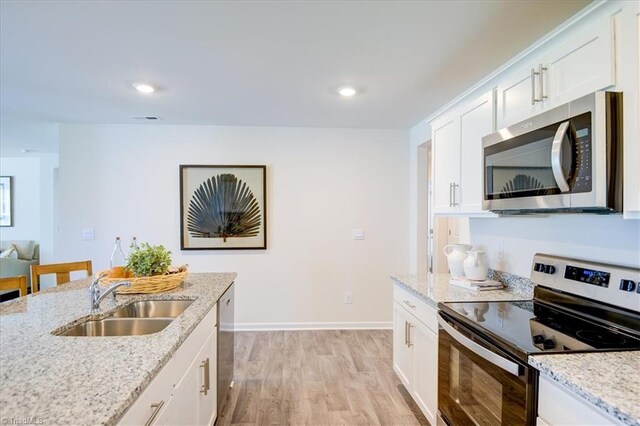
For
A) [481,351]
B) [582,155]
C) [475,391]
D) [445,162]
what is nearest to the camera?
[582,155]

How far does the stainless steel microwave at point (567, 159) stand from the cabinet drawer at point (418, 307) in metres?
0.71

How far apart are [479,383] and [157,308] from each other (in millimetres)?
1680

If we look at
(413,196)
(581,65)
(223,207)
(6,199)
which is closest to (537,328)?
(581,65)

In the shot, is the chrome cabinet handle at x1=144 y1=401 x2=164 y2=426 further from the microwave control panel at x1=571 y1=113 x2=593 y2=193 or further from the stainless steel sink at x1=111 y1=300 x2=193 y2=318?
the microwave control panel at x1=571 y1=113 x2=593 y2=193

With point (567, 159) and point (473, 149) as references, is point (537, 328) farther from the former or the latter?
point (473, 149)

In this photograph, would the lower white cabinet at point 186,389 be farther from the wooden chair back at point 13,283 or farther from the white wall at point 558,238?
the white wall at point 558,238

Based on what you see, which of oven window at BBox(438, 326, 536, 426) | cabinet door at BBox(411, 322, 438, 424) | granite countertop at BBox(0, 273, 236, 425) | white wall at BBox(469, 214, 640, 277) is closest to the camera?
granite countertop at BBox(0, 273, 236, 425)

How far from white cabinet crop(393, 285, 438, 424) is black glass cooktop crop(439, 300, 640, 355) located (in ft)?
0.91

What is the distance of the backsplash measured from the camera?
2.10 metres

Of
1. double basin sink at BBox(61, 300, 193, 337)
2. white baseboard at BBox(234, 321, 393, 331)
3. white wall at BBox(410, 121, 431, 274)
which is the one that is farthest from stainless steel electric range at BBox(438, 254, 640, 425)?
white baseboard at BBox(234, 321, 393, 331)

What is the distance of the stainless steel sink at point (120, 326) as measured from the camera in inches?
60.3

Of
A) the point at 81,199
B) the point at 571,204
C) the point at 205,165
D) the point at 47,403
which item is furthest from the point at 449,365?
the point at 81,199

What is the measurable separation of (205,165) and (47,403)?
10.8 feet

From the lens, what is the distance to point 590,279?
1572 millimetres
